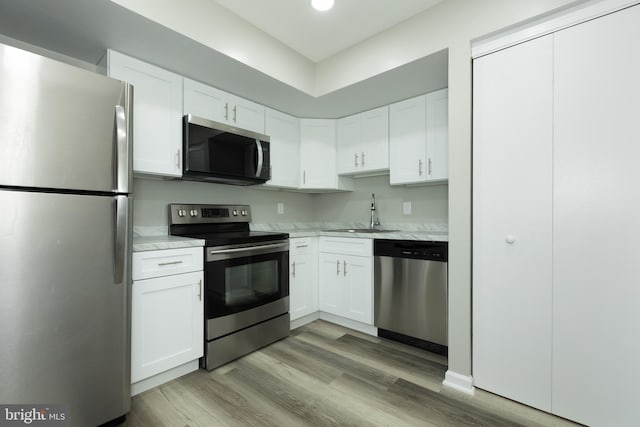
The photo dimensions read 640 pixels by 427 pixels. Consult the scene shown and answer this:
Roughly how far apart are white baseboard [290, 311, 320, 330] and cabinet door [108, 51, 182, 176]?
1.69 meters

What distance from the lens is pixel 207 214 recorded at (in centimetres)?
258

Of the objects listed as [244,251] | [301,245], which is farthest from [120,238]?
[301,245]

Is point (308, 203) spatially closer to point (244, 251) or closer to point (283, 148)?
point (283, 148)

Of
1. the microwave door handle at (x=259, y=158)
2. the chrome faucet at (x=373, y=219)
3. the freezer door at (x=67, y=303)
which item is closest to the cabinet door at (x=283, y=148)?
the microwave door handle at (x=259, y=158)

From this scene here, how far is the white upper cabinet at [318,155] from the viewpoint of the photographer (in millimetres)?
3176

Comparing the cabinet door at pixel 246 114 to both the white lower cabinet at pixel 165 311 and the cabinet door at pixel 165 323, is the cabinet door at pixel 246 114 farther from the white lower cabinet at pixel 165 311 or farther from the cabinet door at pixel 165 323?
the cabinet door at pixel 165 323

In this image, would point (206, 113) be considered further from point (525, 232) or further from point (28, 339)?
point (525, 232)

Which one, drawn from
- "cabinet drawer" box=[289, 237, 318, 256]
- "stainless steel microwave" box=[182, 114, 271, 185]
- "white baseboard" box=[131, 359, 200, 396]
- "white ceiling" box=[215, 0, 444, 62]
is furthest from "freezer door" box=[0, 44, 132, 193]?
"cabinet drawer" box=[289, 237, 318, 256]

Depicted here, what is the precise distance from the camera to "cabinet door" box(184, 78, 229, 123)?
88.0 inches

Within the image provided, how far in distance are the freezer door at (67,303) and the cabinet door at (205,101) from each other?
1.11 metres

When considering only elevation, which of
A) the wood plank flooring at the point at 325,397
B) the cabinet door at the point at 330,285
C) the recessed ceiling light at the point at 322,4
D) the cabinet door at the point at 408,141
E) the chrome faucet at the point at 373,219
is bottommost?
the wood plank flooring at the point at 325,397

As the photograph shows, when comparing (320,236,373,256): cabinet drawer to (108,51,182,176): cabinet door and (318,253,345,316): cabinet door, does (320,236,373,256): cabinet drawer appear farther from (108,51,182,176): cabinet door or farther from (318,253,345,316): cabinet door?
(108,51,182,176): cabinet door

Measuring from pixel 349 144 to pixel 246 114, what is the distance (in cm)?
111

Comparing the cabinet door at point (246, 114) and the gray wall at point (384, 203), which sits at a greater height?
the cabinet door at point (246, 114)
